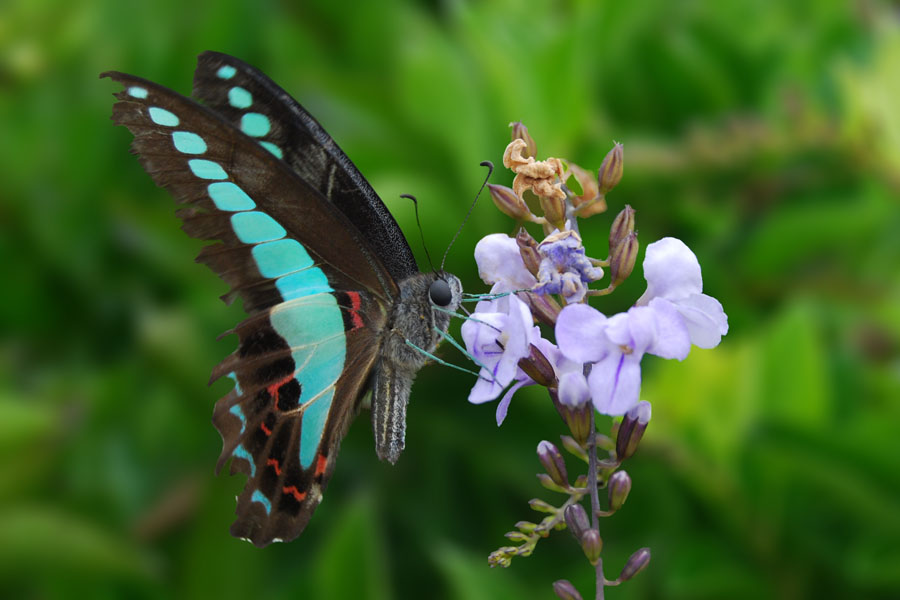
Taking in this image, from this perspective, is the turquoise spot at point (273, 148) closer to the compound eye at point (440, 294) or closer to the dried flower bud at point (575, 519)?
the compound eye at point (440, 294)

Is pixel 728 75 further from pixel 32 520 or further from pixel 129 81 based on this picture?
pixel 32 520

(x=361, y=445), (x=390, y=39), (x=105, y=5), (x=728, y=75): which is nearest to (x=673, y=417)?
(x=361, y=445)

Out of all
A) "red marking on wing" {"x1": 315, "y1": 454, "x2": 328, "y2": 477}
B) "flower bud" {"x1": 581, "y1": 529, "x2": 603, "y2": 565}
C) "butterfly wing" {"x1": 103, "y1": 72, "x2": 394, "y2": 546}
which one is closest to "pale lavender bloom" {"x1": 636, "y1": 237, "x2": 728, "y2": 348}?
"flower bud" {"x1": 581, "y1": 529, "x2": 603, "y2": 565}

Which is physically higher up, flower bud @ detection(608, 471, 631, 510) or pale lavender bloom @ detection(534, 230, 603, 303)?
pale lavender bloom @ detection(534, 230, 603, 303)

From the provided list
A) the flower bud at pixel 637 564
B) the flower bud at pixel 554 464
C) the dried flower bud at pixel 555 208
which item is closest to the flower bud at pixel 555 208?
the dried flower bud at pixel 555 208

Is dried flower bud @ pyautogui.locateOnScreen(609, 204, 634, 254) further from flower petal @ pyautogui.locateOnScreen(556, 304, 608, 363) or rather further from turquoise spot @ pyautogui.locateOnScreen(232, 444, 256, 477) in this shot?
turquoise spot @ pyautogui.locateOnScreen(232, 444, 256, 477)

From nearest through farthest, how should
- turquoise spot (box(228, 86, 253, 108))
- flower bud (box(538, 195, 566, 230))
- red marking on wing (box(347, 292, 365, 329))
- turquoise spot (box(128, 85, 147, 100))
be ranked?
flower bud (box(538, 195, 566, 230)) < turquoise spot (box(128, 85, 147, 100)) < turquoise spot (box(228, 86, 253, 108)) < red marking on wing (box(347, 292, 365, 329))

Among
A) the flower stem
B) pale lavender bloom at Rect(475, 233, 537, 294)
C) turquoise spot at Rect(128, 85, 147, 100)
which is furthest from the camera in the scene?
turquoise spot at Rect(128, 85, 147, 100)
